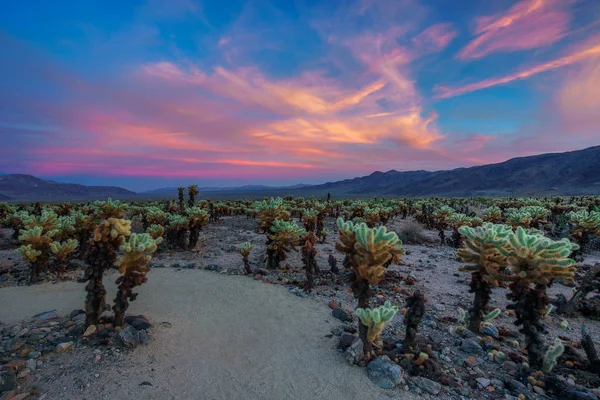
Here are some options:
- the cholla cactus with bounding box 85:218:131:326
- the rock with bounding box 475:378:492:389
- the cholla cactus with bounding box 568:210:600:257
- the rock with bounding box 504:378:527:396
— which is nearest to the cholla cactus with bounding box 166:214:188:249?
the cholla cactus with bounding box 85:218:131:326

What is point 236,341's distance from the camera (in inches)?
230

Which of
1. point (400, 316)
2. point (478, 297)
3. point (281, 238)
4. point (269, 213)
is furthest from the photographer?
point (269, 213)

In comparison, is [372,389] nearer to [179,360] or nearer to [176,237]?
[179,360]

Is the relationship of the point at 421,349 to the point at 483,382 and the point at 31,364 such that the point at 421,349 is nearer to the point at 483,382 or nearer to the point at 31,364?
the point at 483,382

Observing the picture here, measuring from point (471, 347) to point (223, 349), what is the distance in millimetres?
4711

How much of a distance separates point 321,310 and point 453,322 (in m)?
3.09

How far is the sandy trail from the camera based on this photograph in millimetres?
4465

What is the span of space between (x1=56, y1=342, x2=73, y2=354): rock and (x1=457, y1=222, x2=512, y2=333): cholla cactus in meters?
7.52

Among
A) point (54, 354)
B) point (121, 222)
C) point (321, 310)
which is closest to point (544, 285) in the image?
point (321, 310)

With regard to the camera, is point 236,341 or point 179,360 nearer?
point 179,360

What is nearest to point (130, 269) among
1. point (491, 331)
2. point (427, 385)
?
point (427, 385)

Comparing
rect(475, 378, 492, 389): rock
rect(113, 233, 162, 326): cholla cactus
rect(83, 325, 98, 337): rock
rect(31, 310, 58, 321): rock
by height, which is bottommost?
rect(475, 378, 492, 389): rock

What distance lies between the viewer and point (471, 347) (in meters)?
5.62

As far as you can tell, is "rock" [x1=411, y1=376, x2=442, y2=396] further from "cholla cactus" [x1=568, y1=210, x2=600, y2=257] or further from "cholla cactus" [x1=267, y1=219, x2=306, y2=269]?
"cholla cactus" [x1=568, y1=210, x2=600, y2=257]
